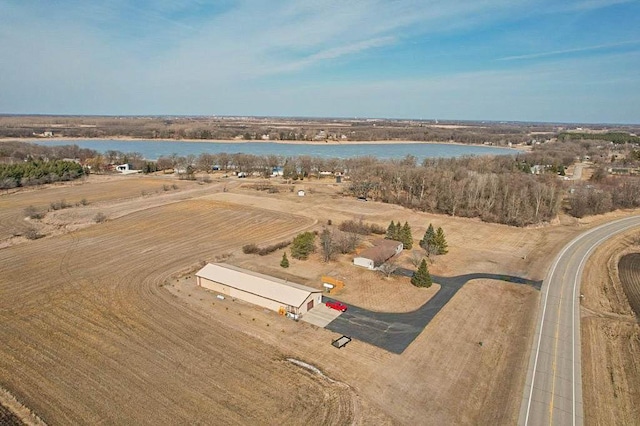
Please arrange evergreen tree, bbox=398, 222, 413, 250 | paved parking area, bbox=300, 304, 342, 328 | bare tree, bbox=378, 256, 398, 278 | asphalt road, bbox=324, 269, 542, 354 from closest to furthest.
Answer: asphalt road, bbox=324, 269, 542, 354 → paved parking area, bbox=300, 304, 342, 328 → bare tree, bbox=378, 256, 398, 278 → evergreen tree, bbox=398, 222, 413, 250

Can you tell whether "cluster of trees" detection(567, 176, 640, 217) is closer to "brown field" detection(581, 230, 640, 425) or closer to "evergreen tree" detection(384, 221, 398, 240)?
"brown field" detection(581, 230, 640, 425)

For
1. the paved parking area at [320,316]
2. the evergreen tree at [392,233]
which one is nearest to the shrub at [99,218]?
the paved parking area at [320,316]

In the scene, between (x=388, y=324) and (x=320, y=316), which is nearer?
(x=388, y=324)

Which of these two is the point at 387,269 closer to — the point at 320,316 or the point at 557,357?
the point at 320,316

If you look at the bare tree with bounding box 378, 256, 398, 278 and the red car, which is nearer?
the red car

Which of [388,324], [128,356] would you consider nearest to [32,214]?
[128,356]

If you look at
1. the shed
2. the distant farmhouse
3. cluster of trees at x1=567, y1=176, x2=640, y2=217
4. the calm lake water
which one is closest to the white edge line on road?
cluster of trees at x1=567, y1=176, x2=640, y2=217

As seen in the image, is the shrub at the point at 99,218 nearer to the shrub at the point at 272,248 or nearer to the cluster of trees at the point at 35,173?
the shrub at the point at 272,248
